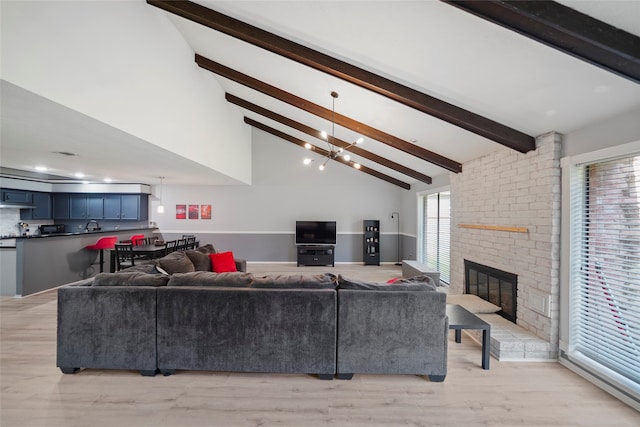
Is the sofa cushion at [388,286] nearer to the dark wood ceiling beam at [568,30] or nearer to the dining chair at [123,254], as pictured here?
the dark wood ceiling beam at [568,30]

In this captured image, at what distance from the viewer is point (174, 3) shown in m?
3.01

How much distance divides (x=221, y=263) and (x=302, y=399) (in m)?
2.83

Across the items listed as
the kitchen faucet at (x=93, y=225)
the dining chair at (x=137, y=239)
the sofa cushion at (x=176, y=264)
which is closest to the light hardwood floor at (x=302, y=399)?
the sofa cushion at (x=176, y=264)

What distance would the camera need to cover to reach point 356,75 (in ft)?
9.63

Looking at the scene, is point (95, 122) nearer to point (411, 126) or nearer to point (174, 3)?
point (174, 3)

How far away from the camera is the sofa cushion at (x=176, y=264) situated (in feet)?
11.5

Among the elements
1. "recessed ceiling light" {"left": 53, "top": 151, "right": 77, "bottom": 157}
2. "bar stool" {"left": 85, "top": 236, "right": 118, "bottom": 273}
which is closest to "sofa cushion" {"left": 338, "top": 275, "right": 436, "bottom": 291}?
"recessed ceiling light" {"left": 53, "top": 151, "right": 77, "bottom": 157}

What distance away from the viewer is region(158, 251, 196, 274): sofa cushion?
138 inches

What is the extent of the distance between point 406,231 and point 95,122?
6.98m

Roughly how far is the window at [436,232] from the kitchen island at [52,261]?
7.40 meters

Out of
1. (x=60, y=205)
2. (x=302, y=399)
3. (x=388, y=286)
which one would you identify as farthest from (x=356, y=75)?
(x=60, y=205)

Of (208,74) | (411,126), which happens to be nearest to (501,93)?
(411,126)

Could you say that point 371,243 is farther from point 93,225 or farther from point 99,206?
point 93,225

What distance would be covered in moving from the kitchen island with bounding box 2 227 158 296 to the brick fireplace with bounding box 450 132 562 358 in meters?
7.46
